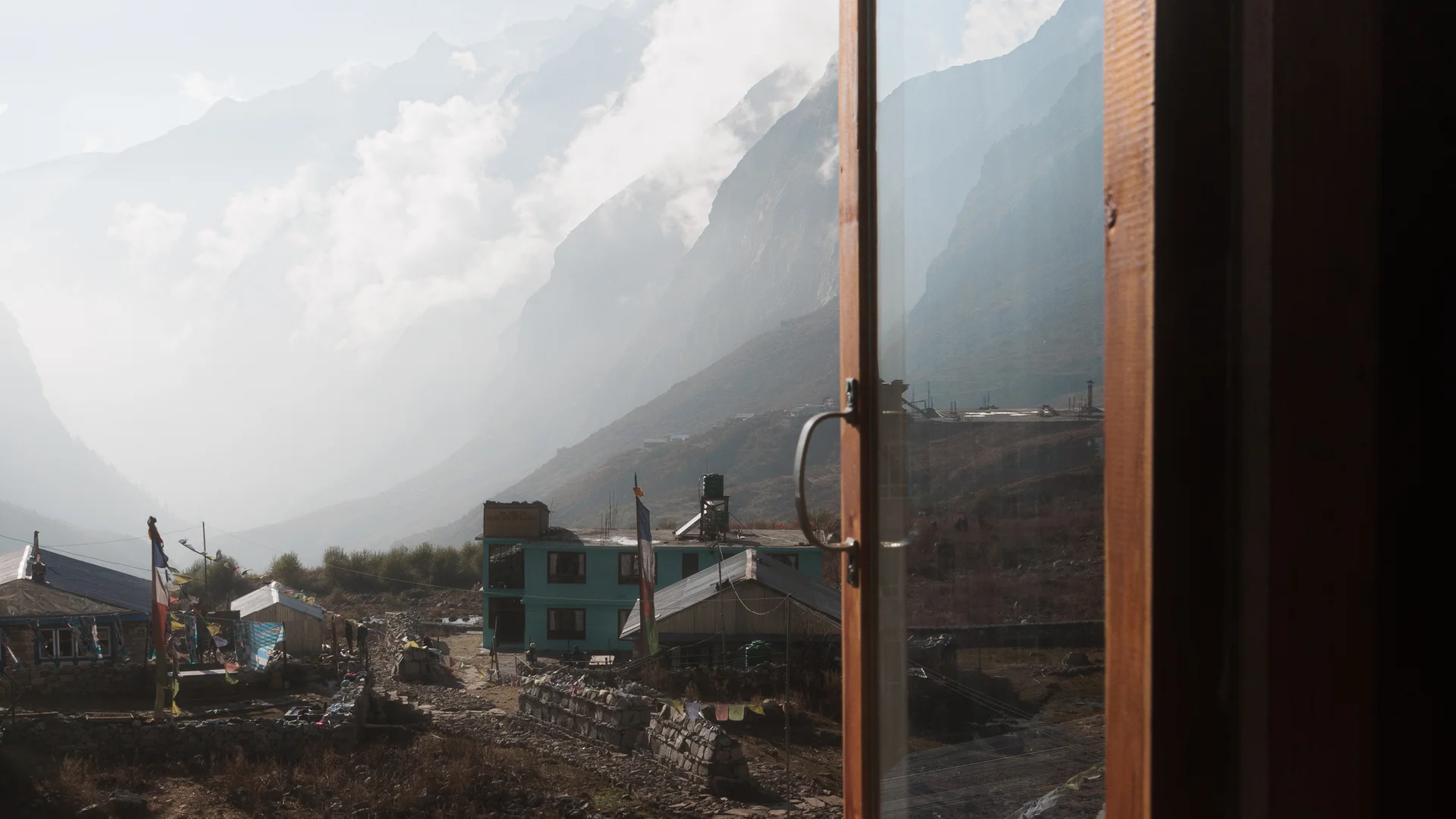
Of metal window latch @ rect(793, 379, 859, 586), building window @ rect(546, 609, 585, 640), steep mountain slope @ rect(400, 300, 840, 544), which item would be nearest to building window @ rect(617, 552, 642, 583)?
building window @ rect(546, 609, 585, 640)

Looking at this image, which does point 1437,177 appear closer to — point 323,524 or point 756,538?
point 756,538

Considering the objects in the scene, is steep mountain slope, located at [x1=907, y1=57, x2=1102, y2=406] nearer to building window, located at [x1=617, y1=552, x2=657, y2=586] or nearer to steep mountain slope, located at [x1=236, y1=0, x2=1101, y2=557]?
building window, located at [x1=617, y1=552, x2=657, y2=586]

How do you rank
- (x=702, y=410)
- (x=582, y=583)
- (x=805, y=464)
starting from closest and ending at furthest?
(x=805, y=464) → (x=582, y=583) → (x=702, y=410)

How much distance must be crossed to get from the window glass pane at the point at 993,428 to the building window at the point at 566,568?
72.4 feet

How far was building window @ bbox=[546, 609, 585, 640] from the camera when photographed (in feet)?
74.8

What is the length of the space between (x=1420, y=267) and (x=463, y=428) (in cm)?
16080

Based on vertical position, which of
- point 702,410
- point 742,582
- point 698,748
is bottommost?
point 698,748

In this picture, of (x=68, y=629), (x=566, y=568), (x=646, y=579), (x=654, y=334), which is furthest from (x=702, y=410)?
(x=646, y=579)

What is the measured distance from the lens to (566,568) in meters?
23.0

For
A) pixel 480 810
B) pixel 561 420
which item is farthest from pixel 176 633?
pixel 561 420

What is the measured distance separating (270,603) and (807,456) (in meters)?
21.2

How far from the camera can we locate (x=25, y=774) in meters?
11.6

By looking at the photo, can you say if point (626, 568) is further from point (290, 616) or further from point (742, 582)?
point (290, 616)

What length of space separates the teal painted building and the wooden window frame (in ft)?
71.4
